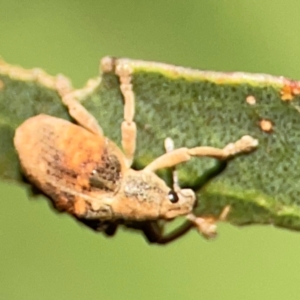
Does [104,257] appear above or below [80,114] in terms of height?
below

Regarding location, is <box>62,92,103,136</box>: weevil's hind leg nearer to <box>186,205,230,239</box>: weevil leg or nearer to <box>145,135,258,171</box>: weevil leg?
<box>145,135,258,171</box>: weevil leg

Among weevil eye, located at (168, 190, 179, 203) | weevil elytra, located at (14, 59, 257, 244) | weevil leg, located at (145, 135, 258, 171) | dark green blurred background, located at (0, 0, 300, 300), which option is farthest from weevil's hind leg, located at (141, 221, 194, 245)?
dark green blurred background, located at (0, 0, 300, 300)

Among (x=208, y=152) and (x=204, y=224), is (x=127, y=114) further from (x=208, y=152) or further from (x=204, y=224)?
(x=204, y=224)

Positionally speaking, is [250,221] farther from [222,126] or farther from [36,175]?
[36,175]

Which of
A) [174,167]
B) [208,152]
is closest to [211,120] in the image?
[208,152]

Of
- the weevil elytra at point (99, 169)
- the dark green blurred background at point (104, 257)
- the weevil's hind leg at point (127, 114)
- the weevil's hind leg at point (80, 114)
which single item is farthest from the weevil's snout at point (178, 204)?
the dark green blurred background at point (104, 257)

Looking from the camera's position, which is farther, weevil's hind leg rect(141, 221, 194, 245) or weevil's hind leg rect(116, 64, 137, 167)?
weevil's hind leg rect(141, 221, 194, 245)

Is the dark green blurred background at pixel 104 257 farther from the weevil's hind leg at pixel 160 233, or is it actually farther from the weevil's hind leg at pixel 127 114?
the weevil's hind leg at pixel 127 114
